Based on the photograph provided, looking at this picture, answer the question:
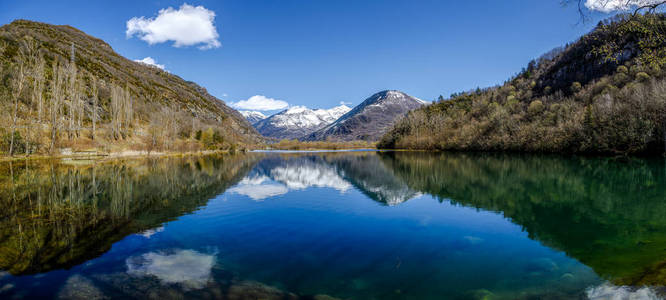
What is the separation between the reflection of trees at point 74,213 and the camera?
7.77 m

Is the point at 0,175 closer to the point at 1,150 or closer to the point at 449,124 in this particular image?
the point at 1,150

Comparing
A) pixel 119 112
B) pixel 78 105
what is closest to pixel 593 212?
pixel 78 105

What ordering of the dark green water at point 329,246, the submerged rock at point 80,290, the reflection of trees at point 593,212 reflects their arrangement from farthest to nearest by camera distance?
1. the reflection of trees at point 593,212
2. the dark green water at point 329,246
3. the submerged rock at point 80,290

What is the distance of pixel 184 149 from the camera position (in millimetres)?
77375

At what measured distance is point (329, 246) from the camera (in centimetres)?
934

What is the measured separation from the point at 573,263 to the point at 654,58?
7.70 m

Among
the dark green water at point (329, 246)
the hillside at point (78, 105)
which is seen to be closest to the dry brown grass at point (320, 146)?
the hillside at point (78, 105)

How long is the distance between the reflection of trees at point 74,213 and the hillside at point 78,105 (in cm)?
2706

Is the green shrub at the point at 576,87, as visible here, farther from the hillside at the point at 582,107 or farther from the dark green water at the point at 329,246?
the dark green water at the point at 329,246

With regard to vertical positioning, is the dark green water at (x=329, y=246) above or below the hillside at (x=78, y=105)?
below

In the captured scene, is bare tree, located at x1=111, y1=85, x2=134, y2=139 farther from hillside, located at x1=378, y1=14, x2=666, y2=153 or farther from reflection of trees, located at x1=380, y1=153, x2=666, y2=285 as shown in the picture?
hillside, located at x1=378, y1=14, x2=666, y2=153

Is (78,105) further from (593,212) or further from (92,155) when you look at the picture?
(593,212)

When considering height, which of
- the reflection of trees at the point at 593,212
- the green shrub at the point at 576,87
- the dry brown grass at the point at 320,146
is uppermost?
the green shrub at the point at 576,87

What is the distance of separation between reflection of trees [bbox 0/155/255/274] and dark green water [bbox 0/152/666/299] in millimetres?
64
